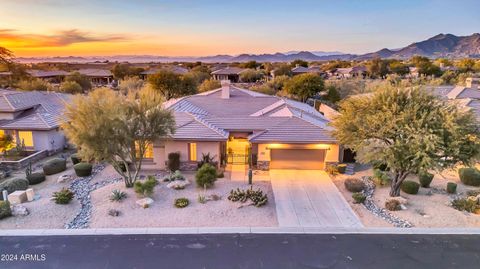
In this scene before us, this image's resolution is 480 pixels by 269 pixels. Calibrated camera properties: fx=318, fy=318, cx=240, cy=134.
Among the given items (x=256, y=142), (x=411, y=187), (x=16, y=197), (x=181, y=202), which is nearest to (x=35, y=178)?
(x=16, y=197)

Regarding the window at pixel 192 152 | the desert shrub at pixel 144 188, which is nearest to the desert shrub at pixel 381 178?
the window at pixel 192 152

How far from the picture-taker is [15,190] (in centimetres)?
1731

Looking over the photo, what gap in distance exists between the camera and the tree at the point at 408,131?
1424 centimetres

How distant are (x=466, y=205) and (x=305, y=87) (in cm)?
3032

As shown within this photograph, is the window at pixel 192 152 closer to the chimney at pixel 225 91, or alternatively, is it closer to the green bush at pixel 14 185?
the green bush at pixel 14 185

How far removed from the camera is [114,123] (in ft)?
53.6

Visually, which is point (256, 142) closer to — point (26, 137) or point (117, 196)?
point (117, 196)

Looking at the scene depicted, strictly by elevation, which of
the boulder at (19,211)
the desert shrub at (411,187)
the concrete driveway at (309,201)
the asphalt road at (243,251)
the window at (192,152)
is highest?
the window at (192,152)

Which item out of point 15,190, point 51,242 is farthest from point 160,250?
point 15,190

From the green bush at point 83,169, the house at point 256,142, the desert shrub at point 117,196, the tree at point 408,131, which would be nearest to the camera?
the tree at point 408,131

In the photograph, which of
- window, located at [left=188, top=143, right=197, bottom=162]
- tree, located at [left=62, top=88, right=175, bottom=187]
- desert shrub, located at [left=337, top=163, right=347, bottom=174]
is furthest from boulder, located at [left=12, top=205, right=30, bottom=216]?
desert shrub, located at [left=337, top=163, right=347, bottom=174]

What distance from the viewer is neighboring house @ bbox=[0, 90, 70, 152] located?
2447 cm

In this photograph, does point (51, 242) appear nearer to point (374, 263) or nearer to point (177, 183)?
point (177, 183)

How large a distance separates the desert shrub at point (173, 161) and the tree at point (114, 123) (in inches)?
97.8
